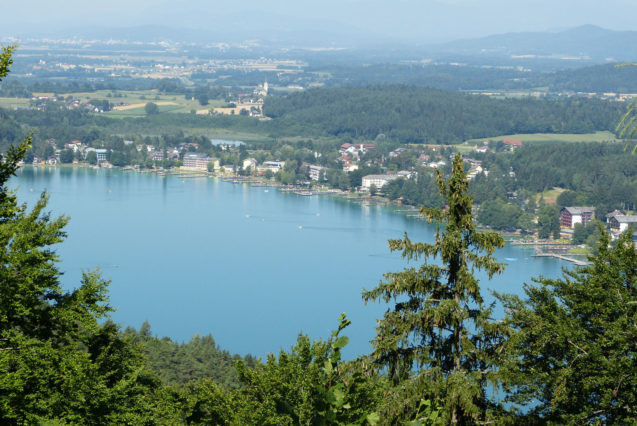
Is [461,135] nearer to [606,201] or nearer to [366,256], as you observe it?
[606,201]

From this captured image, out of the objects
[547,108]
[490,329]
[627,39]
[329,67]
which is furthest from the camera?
[627,39]

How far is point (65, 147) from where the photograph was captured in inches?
1227

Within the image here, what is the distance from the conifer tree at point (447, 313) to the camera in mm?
2166

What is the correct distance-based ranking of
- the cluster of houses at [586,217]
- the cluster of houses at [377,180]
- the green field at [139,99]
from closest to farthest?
the cluster of houses at [586,217], the cluster of houses at [377,180], the green field at [139,99]

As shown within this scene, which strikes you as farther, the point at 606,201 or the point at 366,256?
the point at 606,201

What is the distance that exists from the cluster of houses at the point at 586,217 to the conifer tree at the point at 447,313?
19.4 meters

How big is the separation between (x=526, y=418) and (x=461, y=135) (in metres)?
35.9

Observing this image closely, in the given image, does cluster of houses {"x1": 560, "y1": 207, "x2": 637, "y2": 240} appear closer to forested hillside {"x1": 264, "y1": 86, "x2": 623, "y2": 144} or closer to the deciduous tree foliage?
forested hillside {"x1": 264, "y1": 86, "x2": 623, "y2": 144}

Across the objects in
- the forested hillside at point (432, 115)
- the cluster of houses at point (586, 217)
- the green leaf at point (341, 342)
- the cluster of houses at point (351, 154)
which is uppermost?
the green leaf at point (341, 342)

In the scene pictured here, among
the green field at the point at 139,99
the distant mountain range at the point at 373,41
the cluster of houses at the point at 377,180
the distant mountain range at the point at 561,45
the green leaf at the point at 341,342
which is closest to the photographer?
the green leaf at the point at 341,342

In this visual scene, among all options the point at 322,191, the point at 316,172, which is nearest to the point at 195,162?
the point at 316,172

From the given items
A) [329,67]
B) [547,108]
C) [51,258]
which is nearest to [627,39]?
[329,67]

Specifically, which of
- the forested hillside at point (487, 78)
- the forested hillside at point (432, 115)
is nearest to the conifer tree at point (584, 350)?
the forested hillside at point (432, 115)

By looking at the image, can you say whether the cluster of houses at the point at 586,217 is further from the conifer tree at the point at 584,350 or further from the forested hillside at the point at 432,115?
the conifer tree at the point at 584,350
